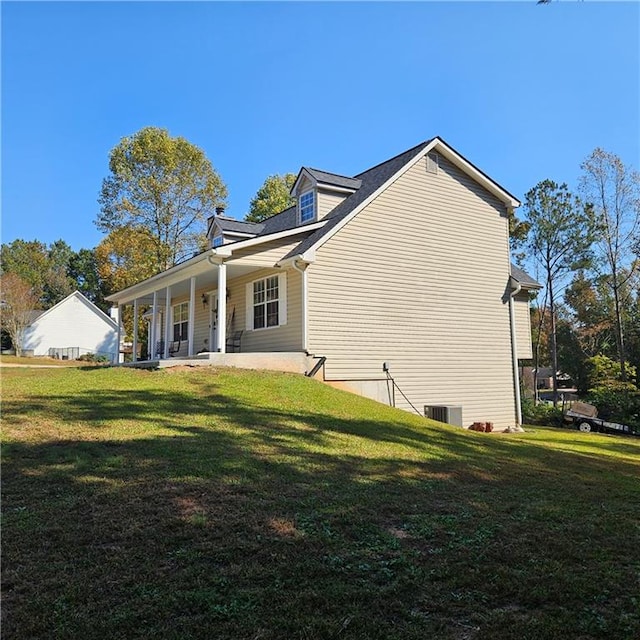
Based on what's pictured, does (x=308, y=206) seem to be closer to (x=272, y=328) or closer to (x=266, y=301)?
(x=266, y=301)

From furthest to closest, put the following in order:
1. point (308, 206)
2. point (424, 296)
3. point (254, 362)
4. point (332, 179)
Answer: point (308, 206)
point (332, 179)
point (424, 296)
point (254, 362)

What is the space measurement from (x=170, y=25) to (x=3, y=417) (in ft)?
23.0

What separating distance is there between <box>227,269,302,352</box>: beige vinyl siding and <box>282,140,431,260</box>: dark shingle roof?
0.89m

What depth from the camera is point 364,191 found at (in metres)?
16.2

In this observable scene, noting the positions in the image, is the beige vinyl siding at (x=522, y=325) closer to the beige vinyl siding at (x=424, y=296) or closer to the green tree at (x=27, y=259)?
the beige vinyl siding at (x=424, y=296)

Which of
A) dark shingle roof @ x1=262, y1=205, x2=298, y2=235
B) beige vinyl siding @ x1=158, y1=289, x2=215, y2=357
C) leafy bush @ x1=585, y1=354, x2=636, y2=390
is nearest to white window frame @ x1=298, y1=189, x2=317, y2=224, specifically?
dark shingle roof @ x1=262, y1=205, x2=298, y2=235

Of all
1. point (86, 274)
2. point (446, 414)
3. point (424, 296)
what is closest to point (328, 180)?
point (424, 296)

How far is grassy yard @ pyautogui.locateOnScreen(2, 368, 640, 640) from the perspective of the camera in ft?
9.43

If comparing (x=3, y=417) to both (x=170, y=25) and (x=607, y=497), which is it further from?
(x=607, y=497)

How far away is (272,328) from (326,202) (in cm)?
455

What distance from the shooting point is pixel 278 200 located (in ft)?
115

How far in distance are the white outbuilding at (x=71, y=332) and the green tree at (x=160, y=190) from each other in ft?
49.8

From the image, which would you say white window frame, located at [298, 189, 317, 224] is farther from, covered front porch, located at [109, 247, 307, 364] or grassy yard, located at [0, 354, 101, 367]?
grassy yard, located at [0, 354, 101, 367]

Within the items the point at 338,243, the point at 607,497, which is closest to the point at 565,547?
the point at 607,497
